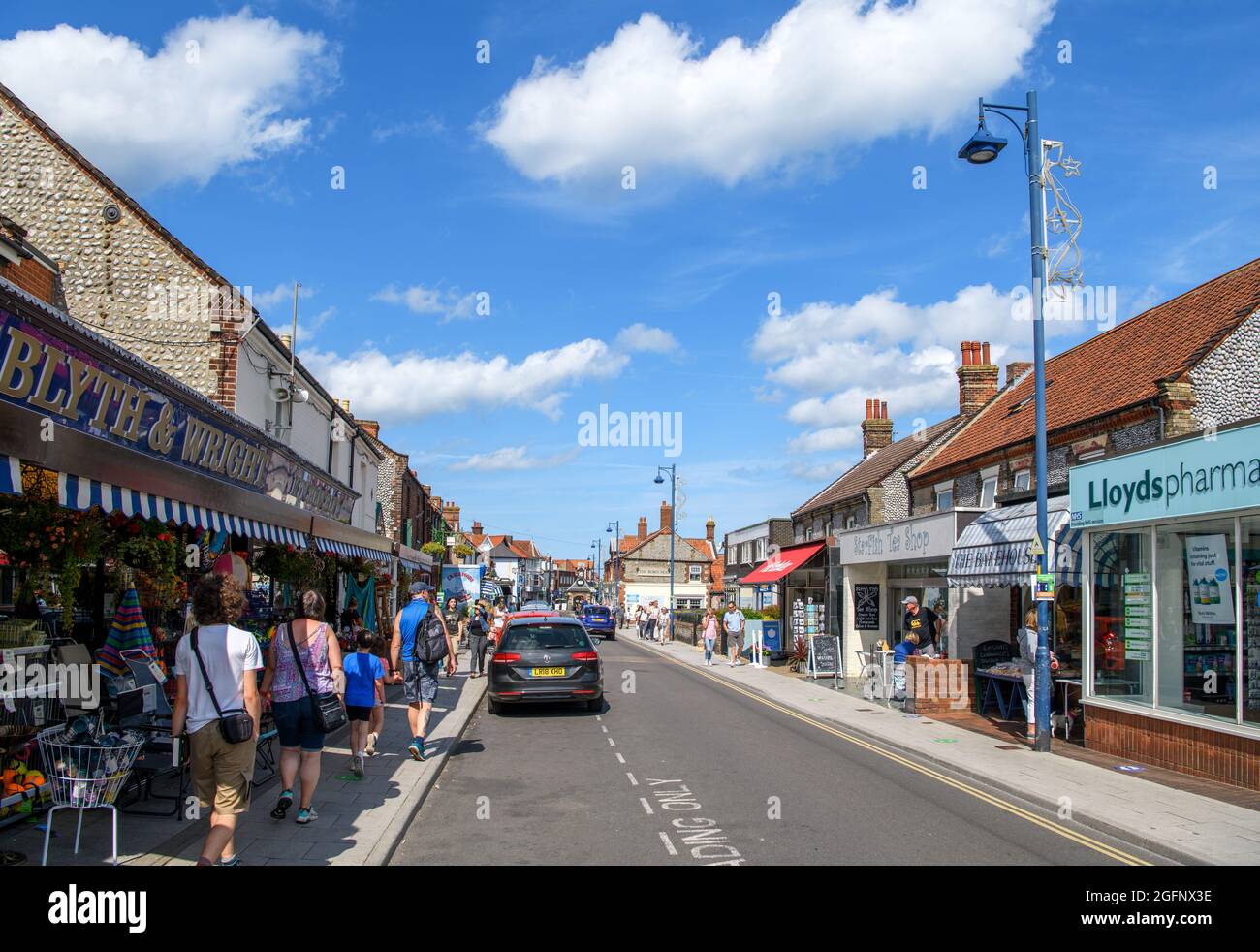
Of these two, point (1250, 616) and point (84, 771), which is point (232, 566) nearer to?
point (84, 771)

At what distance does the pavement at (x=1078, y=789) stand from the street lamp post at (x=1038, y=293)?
88cm

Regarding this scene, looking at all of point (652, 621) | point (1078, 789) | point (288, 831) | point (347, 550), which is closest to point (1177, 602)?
point (1078, 789)

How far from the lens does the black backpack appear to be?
10781 mm

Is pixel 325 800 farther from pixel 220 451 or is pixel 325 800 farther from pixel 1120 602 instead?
pixel 1120 602

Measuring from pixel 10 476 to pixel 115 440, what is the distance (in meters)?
3.06

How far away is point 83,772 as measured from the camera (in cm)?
568

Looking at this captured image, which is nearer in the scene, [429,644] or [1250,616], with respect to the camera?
[1250,616]

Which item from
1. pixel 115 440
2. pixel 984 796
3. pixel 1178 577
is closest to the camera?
pixel 115 440

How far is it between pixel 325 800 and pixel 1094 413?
14.6 metres

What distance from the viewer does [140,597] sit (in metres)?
9.05

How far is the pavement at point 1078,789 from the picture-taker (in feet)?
24.4

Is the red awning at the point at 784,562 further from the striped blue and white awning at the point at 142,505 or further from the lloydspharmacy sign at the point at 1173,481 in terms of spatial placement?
the striped blue and white awning at the point at 142,505
